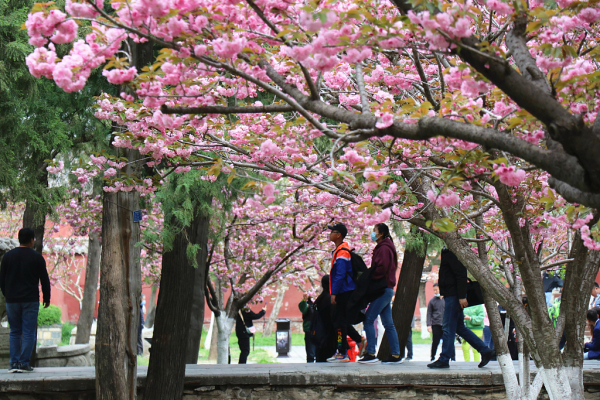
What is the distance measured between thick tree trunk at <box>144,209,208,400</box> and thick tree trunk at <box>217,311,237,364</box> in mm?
4404

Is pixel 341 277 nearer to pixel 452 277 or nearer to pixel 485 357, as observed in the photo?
pixel 452 277

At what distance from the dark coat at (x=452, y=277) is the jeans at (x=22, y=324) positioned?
4699mm

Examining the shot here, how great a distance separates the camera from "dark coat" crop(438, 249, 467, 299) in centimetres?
668

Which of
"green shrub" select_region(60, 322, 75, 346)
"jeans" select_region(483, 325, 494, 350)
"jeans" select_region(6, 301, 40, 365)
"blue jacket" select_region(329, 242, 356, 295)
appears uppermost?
"blue jacket" select_region(329, 242, 356, 295)

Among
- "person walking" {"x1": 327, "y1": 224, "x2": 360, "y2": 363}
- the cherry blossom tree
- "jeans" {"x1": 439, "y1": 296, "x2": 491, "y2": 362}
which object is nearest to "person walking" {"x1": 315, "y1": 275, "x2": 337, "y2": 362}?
"person walking" {"x1": 327, "y1": 224, "x2": 360, "y2": 363}

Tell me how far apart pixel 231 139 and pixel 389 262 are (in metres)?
2.40

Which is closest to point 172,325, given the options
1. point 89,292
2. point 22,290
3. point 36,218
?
point 22,290

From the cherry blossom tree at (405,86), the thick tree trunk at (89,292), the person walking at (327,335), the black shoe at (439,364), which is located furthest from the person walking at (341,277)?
the thick tree trunk at (89,292)

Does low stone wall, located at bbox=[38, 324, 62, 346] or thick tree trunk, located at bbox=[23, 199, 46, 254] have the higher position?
thick tree trunk, located at bbox=[23, 199, 46, 254]

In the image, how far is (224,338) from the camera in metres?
10.9

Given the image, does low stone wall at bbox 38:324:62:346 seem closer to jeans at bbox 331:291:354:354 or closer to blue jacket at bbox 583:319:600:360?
jeans at bbox 331:291:354:354

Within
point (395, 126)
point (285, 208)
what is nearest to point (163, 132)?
point (395, 126)

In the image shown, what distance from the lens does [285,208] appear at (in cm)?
997

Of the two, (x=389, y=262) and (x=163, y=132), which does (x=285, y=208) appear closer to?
(x=389, y=262)
